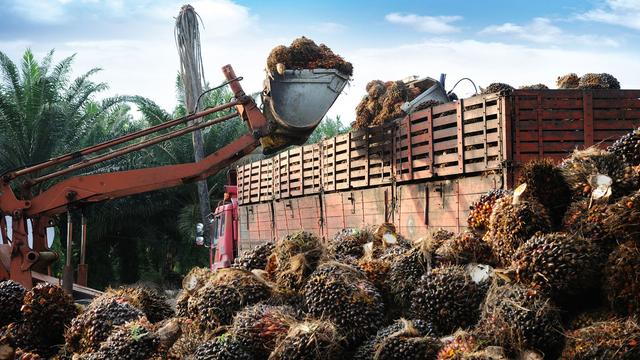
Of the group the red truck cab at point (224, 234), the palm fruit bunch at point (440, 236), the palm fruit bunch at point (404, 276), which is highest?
the palm fruit bunch at point (440, 236)

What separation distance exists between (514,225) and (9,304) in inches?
151

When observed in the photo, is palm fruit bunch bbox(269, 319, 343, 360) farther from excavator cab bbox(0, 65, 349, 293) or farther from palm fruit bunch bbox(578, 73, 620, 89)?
palm fruit bunch bbox(578, 73, 620, 89)

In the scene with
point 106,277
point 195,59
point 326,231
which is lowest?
point 106,277

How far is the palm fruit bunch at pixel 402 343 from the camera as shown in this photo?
3.86 metres

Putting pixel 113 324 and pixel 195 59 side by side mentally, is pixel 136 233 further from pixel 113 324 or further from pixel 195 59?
pixel 113 324

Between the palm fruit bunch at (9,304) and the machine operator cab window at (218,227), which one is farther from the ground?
the palm fruit bunch at (9,304)

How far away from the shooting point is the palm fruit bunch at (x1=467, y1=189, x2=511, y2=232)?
16.6 ft

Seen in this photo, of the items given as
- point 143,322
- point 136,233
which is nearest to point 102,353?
point 143,322

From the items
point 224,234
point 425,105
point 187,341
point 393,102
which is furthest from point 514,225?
point 224,234

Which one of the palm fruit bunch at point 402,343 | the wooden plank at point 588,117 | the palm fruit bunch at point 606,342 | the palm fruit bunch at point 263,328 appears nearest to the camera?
the palm fruit bunch at point 606,342

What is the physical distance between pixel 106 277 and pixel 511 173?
2062 cm

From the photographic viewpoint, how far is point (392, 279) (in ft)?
15.2

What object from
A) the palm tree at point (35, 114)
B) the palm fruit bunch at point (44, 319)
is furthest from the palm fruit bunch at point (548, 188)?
the palm tree at point (35, 114)

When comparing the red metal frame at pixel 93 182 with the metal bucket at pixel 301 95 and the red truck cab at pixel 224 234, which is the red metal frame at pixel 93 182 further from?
the red truck cab at pixel 224 234
